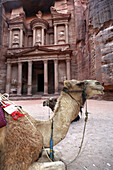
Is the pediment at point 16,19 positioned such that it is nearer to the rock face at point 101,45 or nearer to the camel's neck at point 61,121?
the rock face at point 101,45

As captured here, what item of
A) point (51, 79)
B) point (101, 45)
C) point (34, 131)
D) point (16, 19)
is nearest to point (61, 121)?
point (34, 131)

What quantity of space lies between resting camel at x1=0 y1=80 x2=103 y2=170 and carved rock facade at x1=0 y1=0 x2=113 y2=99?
10.2 metres

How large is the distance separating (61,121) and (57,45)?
64.7 ft

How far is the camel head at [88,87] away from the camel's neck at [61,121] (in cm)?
17

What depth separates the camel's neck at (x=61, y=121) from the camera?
1549mm

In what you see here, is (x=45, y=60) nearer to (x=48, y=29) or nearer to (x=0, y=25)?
(x=48, y=29)

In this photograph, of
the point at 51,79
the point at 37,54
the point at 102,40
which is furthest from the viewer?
the point at 51,79

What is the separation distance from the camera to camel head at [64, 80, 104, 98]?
4.94 ft

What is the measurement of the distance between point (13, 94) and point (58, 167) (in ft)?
58.1

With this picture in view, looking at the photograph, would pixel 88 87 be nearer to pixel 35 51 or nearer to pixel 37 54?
pixel 37 54

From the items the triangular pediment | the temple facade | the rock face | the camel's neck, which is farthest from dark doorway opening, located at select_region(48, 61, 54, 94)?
the camel's neck

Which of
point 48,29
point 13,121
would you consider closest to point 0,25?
point 48,29

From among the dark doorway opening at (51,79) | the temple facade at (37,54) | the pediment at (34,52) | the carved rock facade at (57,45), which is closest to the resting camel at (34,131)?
the carved rock facade at (57,45)

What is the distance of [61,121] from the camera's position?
1.58 m
